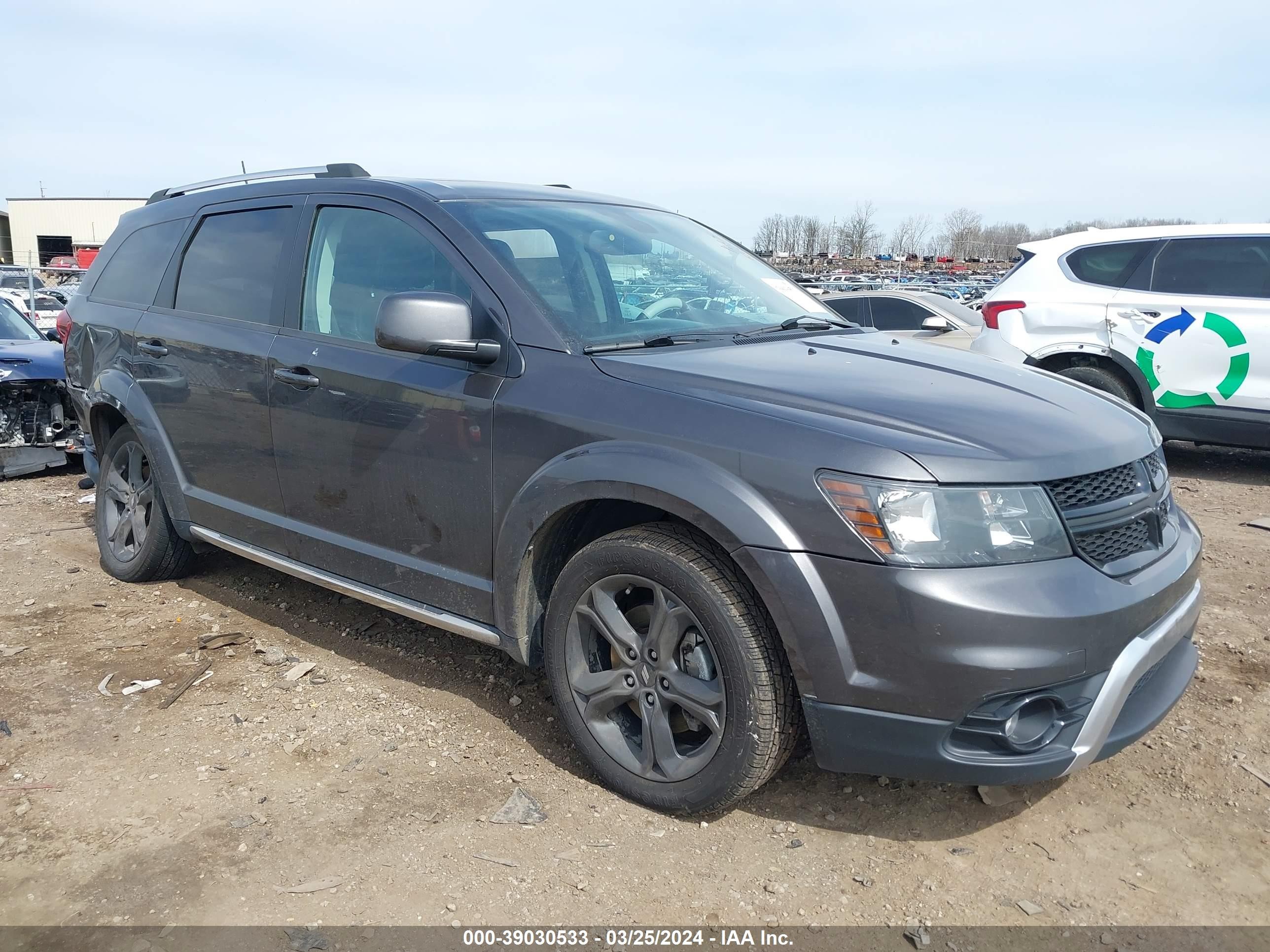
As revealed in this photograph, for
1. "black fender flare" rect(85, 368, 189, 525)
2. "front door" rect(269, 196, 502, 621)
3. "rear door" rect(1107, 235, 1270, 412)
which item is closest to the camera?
"front door" rect(269, 196, 502, 621)

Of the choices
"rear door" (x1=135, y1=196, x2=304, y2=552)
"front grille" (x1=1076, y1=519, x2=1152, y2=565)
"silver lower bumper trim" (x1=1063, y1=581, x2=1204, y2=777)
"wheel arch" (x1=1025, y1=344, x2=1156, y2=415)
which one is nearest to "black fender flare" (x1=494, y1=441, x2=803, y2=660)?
"front grille" (x1=1076, y1=519, x2=1152, y2=565)

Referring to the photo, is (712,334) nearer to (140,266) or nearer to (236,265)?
(236,265)

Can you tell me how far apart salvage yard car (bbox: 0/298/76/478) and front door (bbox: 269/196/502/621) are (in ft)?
15.4

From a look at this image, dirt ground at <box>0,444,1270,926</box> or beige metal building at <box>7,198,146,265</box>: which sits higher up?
beige metal building at <box>7,198,146,265</box>

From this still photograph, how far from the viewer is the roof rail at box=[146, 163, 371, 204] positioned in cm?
388

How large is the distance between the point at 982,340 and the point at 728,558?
5.93 metres

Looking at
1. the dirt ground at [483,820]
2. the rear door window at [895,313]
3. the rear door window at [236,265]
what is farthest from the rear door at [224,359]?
the rear door window at [895,313]

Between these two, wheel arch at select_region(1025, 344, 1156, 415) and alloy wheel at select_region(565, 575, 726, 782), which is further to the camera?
wheel arch at select_region(1025, 344, 1156, 415)

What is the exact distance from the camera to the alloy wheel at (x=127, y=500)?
480cm

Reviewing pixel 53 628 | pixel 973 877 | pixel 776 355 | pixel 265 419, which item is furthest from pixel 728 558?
pixel 53 628

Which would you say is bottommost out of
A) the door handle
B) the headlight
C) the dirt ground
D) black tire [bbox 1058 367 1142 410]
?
the dirt ground

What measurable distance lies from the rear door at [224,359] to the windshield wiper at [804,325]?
1.83m

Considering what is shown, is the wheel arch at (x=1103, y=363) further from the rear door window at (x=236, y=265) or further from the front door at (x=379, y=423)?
the rear door window at (x=236, y=265)

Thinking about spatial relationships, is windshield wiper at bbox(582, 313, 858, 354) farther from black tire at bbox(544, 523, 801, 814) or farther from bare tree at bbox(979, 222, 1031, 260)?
bare tree at bbox(979, 222, 1031, 260)
